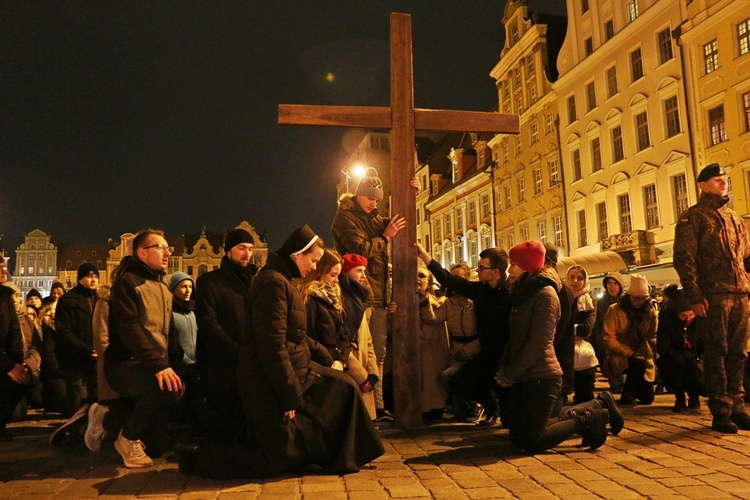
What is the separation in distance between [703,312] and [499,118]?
8.78ft

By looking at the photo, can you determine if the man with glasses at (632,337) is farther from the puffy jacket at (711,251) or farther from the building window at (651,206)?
the building window at (651,206)

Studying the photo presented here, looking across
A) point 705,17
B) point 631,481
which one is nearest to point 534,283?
point 631,481

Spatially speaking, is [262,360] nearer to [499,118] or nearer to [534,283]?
[534,283]

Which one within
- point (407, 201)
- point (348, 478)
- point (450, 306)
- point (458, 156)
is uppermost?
point (458, 156)

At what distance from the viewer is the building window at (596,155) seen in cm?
3086

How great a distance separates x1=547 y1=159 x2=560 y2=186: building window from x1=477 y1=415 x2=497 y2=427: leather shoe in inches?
1118

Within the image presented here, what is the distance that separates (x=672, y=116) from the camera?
Result: 26.0 meters

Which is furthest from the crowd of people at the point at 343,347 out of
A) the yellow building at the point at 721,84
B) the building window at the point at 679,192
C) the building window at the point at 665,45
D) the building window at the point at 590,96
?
the building window at the point at 590,96

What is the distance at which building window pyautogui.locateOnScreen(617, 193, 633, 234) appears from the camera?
28.7 metres

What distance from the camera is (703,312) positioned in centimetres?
594

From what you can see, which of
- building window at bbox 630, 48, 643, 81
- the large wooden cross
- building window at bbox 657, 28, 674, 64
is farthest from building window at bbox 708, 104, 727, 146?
the large wooden cross

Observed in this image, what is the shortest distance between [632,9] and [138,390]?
2863cm

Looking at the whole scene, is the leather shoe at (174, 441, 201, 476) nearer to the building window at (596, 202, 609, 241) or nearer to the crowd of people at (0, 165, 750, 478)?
the crowd of people at (0, 165, 750, 478)

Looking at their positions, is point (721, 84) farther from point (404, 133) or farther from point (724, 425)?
point (724, 425)
